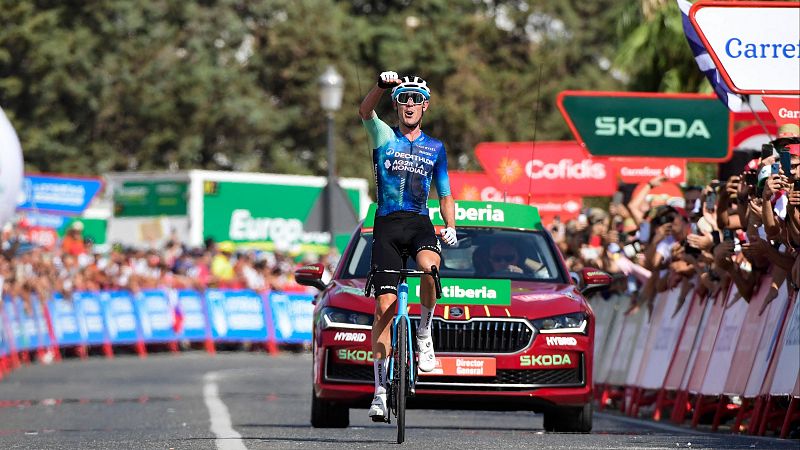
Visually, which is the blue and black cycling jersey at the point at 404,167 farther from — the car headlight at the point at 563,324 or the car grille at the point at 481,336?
the car headlight at the point at 563,324

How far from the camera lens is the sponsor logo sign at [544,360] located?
14492 mm

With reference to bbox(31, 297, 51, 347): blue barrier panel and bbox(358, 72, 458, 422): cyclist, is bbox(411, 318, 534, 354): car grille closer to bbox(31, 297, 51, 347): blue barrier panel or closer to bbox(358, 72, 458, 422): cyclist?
bbox(358, 72, 458, 422): cyclist

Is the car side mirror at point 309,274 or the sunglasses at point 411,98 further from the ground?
the sunglasses at point 411,98

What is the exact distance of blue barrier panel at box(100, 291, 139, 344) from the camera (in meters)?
36.2

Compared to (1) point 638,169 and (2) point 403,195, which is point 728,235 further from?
(1) point 638,169

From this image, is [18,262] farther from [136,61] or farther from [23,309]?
[136,61]

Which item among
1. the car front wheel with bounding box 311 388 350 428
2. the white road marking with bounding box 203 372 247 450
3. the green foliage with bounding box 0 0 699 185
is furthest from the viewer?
the green foliage with bounding box 0 0 699 185

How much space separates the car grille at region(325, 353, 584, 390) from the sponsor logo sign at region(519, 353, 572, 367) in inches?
1.8

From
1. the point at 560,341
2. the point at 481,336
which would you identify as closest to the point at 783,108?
the point at 560,341

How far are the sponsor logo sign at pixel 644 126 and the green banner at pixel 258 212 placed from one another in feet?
74.1

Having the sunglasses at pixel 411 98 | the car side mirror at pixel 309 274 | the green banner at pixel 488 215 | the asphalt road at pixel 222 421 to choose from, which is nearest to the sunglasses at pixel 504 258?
the green banner at pixel 488 215

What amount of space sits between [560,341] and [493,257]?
1.28 m

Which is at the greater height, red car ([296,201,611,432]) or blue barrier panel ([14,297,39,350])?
red car ([296,201,611,432])

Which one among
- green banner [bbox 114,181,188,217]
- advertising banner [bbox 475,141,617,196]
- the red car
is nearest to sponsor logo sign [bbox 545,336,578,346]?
the red car
